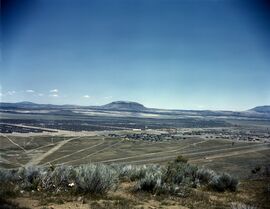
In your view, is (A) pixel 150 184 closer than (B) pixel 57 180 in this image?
No

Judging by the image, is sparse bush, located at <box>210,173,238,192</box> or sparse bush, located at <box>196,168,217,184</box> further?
sparse bush, located at <box>196,168,217,184</box>

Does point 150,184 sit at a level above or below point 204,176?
above

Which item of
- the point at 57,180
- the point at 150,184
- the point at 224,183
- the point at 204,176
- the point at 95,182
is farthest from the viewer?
the point at 204,176

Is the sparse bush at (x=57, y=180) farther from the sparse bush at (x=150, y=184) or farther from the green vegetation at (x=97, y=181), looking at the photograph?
the sparse bush at (x=150, y=184)

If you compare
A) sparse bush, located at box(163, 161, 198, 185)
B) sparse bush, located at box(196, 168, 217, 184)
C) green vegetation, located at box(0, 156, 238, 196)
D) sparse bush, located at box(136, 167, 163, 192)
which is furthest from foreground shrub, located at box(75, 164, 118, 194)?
sparse bush, located at box(196, 168, 217, 184)

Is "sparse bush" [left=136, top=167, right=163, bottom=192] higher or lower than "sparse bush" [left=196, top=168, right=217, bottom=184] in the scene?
higher

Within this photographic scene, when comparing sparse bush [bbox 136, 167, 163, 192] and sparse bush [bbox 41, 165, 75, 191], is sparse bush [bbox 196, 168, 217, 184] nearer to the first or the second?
sparse bush [bbox 136, 167, 163, 192]

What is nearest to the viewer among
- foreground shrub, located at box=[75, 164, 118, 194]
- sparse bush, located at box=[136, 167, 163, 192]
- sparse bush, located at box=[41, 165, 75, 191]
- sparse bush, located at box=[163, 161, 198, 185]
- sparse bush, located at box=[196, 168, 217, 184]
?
foreground shrub, located at box=[75, 164, 118, 194]

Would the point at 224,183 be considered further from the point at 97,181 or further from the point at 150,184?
the point at 97,181

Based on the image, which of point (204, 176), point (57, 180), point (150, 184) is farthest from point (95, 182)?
Result: point (204, 176)

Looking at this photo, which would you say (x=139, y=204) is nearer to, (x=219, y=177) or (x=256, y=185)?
(x=219, y=177)
